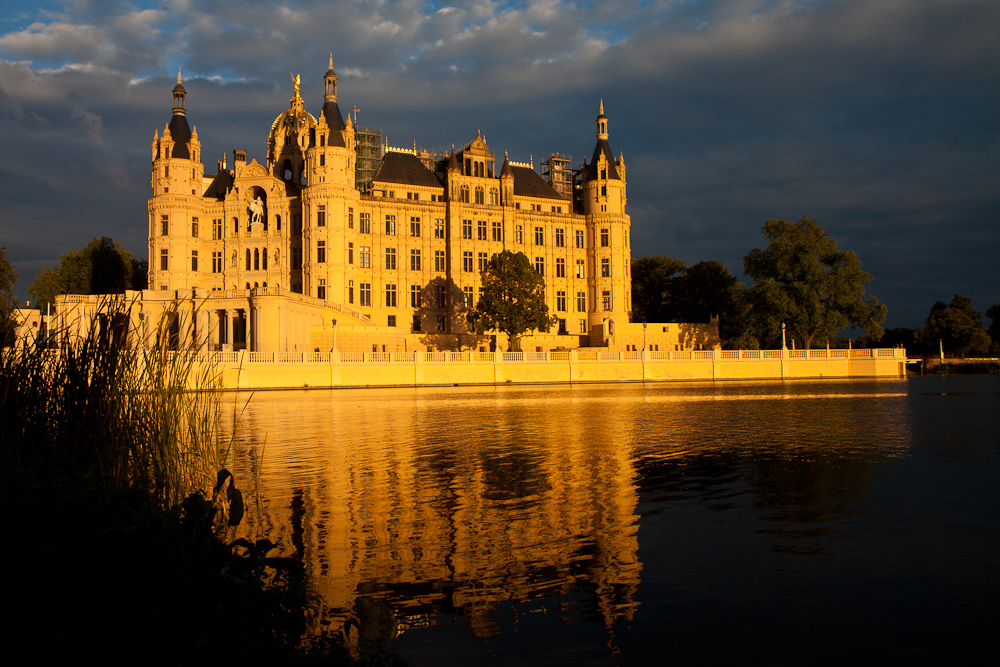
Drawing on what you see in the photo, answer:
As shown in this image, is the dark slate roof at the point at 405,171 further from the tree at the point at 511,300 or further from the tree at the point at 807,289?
the tree at the point at 807,289

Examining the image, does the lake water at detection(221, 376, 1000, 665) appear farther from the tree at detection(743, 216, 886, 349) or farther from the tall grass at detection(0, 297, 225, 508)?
the tree at detection(743, 216, 886, 349)

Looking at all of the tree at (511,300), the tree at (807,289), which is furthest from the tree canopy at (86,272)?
the tree at (807,289)

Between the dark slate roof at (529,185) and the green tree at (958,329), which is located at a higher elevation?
the dark slate roof at (529,185)

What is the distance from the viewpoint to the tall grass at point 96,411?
779cm

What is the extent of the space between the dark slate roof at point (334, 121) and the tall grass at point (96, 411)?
58647 millimetres

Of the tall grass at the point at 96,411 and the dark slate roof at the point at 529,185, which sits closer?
the tall grass at the point at 96,411

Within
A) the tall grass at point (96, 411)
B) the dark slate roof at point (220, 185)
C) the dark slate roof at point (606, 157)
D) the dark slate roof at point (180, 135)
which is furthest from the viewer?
the dark slate roof at point (606, 157)

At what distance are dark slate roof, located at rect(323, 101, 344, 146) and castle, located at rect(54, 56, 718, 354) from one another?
0.61ft

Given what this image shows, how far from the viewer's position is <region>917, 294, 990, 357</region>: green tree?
93.4 metres

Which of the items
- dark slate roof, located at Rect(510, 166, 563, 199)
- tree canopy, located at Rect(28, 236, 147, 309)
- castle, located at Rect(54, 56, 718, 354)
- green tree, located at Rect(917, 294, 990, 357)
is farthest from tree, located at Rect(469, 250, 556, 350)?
green tree, located at Rect(917, 294, 990, 357)

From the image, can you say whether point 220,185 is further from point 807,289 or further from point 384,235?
point 807,289

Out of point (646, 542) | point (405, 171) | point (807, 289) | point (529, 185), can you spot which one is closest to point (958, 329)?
point (807, 289)

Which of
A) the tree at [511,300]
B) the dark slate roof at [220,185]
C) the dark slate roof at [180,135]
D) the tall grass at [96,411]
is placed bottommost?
the tall grass at [96,411]

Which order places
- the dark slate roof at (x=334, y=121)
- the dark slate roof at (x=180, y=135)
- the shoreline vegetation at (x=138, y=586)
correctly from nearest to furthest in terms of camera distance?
the shoreline vegetation at (x=138, y=586) < the dark slate roof at (x=334, y=121) < the dark slate roof at (x=180, y=135)
